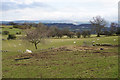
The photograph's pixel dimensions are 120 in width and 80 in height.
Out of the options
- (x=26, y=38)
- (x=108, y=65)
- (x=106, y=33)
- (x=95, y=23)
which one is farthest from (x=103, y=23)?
(x=108, y=65)

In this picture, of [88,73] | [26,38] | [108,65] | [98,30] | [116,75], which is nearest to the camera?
[116,75]

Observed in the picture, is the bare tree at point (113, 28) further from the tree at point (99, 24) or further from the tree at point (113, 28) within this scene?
the tree at point (99, 24)

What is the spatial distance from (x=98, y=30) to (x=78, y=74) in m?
63.5

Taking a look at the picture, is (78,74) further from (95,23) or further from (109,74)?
(95,23)

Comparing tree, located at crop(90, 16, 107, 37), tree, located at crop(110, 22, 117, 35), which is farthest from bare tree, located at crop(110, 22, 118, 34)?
tree, located at crop(90, 16, 107, 37)

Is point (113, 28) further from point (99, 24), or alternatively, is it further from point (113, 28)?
point (99, 24)

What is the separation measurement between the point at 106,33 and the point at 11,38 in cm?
5758

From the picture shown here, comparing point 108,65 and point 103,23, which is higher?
point 103,23

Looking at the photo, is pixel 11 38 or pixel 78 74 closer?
pixel 78 74

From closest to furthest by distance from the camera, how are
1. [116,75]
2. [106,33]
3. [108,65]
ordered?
[116,75], [108,65], [106,33]

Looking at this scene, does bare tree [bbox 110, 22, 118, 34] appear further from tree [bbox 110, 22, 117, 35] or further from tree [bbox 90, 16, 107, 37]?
tree [bbox 90, 16, 107, 37]

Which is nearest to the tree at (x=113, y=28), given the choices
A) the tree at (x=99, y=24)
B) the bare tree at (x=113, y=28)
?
the bare tree at (x=113, y=28)

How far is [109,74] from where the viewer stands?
10539 mm

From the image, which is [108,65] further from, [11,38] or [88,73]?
[11,38]
